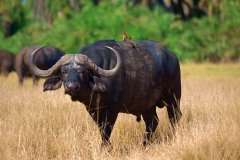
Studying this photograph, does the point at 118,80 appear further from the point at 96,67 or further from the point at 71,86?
the point at 71,86

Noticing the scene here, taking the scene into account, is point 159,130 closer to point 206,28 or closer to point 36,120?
point 36,120

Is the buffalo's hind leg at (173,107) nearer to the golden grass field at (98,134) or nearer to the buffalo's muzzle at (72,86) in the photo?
the golden grass field at (98,134)

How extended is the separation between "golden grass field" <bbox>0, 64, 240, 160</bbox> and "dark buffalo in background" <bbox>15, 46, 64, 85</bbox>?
8047mm

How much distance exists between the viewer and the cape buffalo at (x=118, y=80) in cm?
675

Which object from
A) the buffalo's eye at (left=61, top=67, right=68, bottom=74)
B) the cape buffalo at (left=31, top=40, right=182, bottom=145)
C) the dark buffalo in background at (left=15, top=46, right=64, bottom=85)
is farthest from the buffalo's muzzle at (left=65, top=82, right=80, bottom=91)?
the dark buffalo in background at (left=15, top=46, right=64, bottom=85)

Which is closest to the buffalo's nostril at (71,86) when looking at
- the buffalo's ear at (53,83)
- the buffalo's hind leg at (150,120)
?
the buffalo's ear at (53,83)

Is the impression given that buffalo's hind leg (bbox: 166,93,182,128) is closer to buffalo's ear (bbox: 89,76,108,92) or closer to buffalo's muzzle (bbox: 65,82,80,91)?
buffalo's ear (bbox: 89,76,108,92)

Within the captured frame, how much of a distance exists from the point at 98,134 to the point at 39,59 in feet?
34.2

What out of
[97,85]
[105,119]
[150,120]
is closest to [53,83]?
[97,85]

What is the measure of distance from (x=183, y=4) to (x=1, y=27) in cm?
1117

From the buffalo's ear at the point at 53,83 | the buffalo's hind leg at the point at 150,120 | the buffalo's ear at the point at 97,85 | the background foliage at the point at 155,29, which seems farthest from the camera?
the background foliage at the point at 155,29

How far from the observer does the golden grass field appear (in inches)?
252

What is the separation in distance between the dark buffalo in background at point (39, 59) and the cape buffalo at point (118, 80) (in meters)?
9.21

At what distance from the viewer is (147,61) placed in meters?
8.12
